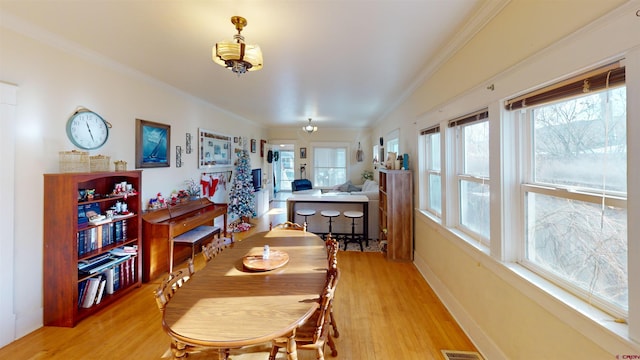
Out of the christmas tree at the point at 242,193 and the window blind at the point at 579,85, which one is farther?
the christmas tree at the point at 242,193

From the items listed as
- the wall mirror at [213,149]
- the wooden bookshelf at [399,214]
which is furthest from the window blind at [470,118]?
the wall mirror at [213,149]

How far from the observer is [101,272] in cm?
267

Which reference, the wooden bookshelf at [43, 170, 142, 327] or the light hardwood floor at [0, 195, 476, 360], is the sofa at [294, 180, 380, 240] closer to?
the light hardwood floor at [0, 195, 476, 360]

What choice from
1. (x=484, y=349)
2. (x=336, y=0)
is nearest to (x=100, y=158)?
(x=336, y=0)

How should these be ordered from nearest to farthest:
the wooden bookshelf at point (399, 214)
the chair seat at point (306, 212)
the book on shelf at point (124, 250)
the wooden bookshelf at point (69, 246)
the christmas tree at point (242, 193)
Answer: the wooden bookshelf at point (69, 246) → the book on shelf at point (124, 250) → the wooden bookshelf at point (399, 214) → the chair seat at point (306, 212) → the christmas tree at point (242, 193)

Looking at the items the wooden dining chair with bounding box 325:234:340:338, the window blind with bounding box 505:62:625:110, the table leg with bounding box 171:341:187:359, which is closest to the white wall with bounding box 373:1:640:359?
the window blind with bounding box 505:62:625:110

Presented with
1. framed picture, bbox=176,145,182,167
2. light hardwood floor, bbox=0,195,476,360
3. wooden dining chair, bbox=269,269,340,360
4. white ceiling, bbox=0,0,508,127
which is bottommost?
light hardwood floor, bbox=0,195,476,360

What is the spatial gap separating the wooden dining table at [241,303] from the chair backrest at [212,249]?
0.10 meters

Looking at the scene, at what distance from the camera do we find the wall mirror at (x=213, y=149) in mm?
4836

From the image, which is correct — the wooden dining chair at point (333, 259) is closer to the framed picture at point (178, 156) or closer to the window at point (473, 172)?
the window at point (473, 172)

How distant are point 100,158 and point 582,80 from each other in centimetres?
386

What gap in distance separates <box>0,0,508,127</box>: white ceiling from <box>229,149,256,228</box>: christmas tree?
2522mm

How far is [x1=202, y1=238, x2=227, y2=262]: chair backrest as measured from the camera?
2.14 meters

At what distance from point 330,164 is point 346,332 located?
22.4 ft
